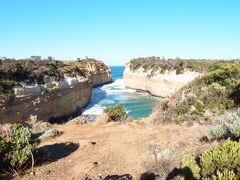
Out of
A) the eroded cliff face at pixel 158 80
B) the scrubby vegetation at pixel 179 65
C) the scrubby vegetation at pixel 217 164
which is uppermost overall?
the scrubby vegetation at pixel 179 65

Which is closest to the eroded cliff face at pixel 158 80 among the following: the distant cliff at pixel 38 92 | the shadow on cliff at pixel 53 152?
the distant cliff at pixel 38 92

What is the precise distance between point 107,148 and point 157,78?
4807 cm

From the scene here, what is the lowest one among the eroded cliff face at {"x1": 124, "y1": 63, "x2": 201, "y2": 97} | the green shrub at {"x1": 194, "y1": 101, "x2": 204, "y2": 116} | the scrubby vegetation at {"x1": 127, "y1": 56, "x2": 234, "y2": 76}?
the eroded cliff face at {"x1": 124, "y1": 63, "x2": 201, "y2": 97}

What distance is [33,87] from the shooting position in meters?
29.9

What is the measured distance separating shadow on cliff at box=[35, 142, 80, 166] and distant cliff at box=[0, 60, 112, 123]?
49.2ft

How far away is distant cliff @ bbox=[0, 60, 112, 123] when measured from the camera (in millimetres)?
26328

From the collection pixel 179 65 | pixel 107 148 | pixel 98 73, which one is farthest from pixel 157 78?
A: pixel 107 148

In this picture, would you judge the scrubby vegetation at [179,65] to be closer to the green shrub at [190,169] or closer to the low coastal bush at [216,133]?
the low coastal bush at [216,133]

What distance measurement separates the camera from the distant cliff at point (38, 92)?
26328 mm

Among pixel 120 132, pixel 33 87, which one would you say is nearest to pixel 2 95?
pixel 33 87

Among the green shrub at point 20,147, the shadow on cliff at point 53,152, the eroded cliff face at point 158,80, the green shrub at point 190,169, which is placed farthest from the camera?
the eroded cliff face at point 158,80

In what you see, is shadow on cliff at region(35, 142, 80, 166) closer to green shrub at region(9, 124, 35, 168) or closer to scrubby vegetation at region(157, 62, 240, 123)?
green shrub at region(9, 124, 35, 168)

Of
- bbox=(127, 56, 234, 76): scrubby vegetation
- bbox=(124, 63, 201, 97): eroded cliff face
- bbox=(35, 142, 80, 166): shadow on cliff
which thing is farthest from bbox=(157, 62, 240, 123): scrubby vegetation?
bbox=(124, 63, 201, 97): eroded cliff face

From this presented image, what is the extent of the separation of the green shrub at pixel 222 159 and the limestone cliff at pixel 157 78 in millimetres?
40767
